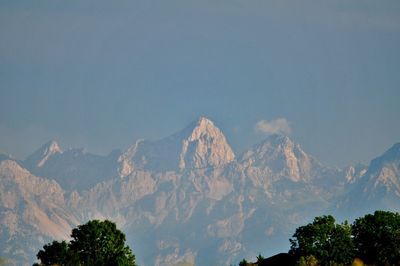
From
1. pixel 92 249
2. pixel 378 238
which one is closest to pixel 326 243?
pixel 378 238

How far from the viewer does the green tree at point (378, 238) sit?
166m

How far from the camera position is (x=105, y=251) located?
180m

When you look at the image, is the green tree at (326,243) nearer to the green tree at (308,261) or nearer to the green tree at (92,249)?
the green tree at (308,261)

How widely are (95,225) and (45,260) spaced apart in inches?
546

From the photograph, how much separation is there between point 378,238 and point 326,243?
505 inches

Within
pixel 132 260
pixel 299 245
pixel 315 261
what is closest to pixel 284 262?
pixel 299 245

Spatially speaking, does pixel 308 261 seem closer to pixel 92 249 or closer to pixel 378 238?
pixel 378 238

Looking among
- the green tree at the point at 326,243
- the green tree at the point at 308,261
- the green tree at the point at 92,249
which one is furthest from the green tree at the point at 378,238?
the green tree at the point at 92,249

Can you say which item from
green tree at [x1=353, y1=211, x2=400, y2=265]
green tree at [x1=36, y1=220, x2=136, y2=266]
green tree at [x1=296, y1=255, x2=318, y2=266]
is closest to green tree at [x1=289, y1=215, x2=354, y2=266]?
green tree at [x1=353, y1=211, x2=400, y2=265]

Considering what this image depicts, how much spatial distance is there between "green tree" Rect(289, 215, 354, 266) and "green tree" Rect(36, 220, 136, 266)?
37.8m

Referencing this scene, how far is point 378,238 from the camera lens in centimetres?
17262

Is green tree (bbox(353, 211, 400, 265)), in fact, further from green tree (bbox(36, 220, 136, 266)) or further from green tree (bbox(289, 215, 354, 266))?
green tree (bbox(36, 220, 136, 266))

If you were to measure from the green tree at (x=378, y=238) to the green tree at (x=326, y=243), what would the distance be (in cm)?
446

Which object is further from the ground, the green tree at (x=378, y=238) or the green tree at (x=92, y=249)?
the green tree at (x=92, y=249)
